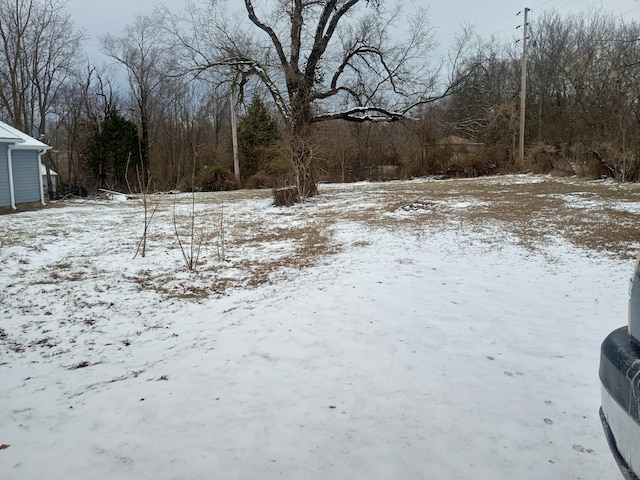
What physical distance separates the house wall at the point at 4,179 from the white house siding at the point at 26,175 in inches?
16.7

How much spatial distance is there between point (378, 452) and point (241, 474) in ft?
2.03

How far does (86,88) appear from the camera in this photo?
26094 mm

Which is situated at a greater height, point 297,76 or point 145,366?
point 297,76

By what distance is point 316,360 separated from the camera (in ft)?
10.0

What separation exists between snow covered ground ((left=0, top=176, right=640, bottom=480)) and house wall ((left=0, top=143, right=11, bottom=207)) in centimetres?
723

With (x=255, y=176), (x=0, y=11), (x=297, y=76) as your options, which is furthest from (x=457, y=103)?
(x=0, y=11)

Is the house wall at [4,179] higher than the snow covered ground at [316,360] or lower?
higher

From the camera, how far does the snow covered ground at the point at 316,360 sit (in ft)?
6.66

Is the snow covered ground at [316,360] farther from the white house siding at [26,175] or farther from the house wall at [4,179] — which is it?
the white house siding at [26,175]

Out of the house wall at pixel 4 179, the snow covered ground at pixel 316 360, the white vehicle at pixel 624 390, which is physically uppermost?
the house wall at pixel 4 179

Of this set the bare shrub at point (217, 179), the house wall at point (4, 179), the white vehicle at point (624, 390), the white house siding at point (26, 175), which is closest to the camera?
the white vehicle at point (624, 390)

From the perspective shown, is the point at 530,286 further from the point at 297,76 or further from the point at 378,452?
the point at 297,76

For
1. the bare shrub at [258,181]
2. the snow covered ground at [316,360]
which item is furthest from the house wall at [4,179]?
the bare shrub at [258,181]

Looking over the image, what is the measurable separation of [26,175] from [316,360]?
47.7 feet
